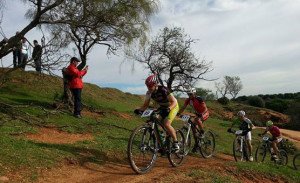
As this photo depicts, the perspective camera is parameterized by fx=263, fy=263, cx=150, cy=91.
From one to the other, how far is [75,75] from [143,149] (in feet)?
19.5

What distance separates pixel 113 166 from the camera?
6.98m

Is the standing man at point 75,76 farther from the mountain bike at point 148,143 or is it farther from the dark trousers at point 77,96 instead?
the mountain bike at point 148,143

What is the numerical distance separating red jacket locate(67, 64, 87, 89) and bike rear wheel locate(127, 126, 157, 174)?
18.5ft

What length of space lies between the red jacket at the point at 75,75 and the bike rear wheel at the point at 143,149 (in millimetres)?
5628

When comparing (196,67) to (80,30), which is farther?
(196,67)

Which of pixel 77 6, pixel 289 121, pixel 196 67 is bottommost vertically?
pixel 289 121

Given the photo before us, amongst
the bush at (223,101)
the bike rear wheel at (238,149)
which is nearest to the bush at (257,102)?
the bush at (223,101)

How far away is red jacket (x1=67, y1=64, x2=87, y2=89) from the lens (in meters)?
10.7

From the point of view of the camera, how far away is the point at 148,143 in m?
6.30

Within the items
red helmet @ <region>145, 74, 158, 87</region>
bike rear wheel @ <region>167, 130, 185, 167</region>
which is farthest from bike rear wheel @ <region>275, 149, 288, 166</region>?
red helmet @ <region>145, 74, 158, 87</region>

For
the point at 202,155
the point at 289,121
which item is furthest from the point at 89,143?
the point at 289,121

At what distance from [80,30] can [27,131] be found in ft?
20.7

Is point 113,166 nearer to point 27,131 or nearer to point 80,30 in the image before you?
point 27,131

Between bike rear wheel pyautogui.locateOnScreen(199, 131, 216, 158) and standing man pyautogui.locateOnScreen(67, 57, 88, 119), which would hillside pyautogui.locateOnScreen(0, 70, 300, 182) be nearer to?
bike rear wheel pyautogui.locateOnScreen(199, 131, 216, 158)
